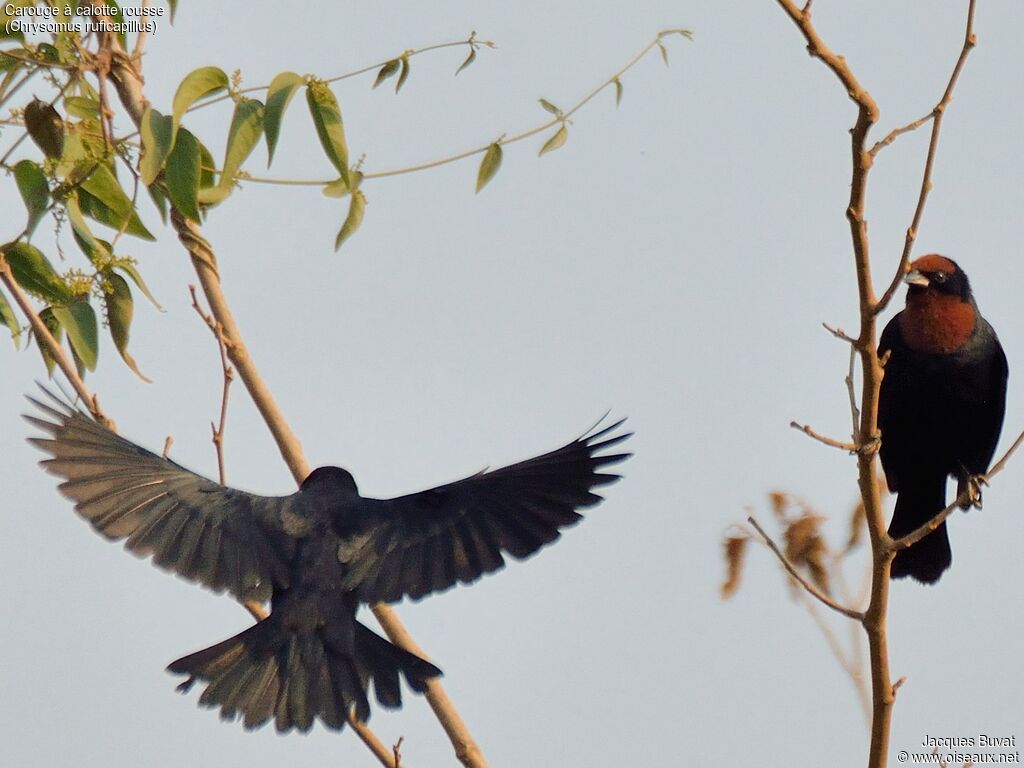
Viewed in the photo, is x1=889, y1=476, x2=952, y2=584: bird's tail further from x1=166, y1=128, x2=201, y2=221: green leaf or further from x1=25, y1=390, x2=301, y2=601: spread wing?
x1=166, y1=128, x2=201, y2=221: green leaf

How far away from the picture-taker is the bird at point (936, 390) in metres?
5.10

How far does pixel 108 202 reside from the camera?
3766 millimetres

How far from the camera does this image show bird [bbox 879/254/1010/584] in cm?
510

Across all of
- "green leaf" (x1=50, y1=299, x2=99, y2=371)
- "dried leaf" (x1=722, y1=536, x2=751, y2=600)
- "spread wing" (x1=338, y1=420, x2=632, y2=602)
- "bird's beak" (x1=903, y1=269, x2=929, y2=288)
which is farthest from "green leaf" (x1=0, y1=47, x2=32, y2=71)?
"bird's beak" (x1=903, y1=269, x2=929, y2=288)

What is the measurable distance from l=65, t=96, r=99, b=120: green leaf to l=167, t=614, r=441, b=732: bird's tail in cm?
151

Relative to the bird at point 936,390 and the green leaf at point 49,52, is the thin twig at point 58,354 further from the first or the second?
the bird at point 936,390

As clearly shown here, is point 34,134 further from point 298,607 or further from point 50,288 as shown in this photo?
point 298,607

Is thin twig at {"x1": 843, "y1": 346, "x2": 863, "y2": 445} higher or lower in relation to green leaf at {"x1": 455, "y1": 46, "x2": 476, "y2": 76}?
lower

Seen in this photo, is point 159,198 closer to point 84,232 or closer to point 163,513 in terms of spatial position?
point 84,232

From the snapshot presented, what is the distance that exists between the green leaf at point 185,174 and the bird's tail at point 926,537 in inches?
117

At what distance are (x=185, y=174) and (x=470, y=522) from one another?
4.56 feet

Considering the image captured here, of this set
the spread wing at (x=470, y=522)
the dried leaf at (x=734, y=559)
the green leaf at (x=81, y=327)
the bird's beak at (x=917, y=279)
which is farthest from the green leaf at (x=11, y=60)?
the bird's beak at (x=917, y=279)

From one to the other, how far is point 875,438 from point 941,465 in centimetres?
271

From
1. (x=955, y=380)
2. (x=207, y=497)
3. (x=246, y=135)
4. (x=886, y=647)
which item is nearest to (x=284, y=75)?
(x=246, y=135)
